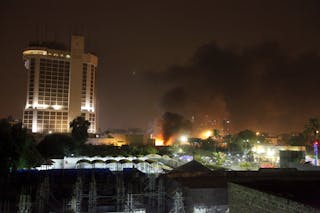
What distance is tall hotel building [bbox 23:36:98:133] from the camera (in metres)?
68.2

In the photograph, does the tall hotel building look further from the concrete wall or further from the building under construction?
the concrete wall

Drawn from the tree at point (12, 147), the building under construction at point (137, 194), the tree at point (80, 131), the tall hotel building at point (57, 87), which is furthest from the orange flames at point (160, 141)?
the building under construction at point (137, 194)

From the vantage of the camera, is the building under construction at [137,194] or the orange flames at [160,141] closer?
the building under construction at [137,194]

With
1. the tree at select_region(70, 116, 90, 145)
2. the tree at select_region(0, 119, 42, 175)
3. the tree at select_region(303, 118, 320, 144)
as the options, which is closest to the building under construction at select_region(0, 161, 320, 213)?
the tree at select_region(0, 119, 42, 175)

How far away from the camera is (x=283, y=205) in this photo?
243 inches

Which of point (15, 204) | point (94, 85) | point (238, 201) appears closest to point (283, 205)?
point (238, 201)

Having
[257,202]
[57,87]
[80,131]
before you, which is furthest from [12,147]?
[57,87]

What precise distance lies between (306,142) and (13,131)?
1725 inches

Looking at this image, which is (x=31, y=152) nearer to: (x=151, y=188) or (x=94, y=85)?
(x=151, y=188)

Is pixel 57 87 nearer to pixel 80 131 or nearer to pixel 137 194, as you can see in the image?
pixel 80 131

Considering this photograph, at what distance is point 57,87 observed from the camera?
233 ft

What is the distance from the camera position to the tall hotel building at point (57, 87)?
68250 millimetres

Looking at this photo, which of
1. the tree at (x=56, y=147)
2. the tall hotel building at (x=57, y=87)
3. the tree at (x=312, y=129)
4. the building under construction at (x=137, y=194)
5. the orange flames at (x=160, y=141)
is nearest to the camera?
the building under construction at (x=137, y=194)

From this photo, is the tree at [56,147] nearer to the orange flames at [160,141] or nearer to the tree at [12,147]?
the tree at [12,147]
